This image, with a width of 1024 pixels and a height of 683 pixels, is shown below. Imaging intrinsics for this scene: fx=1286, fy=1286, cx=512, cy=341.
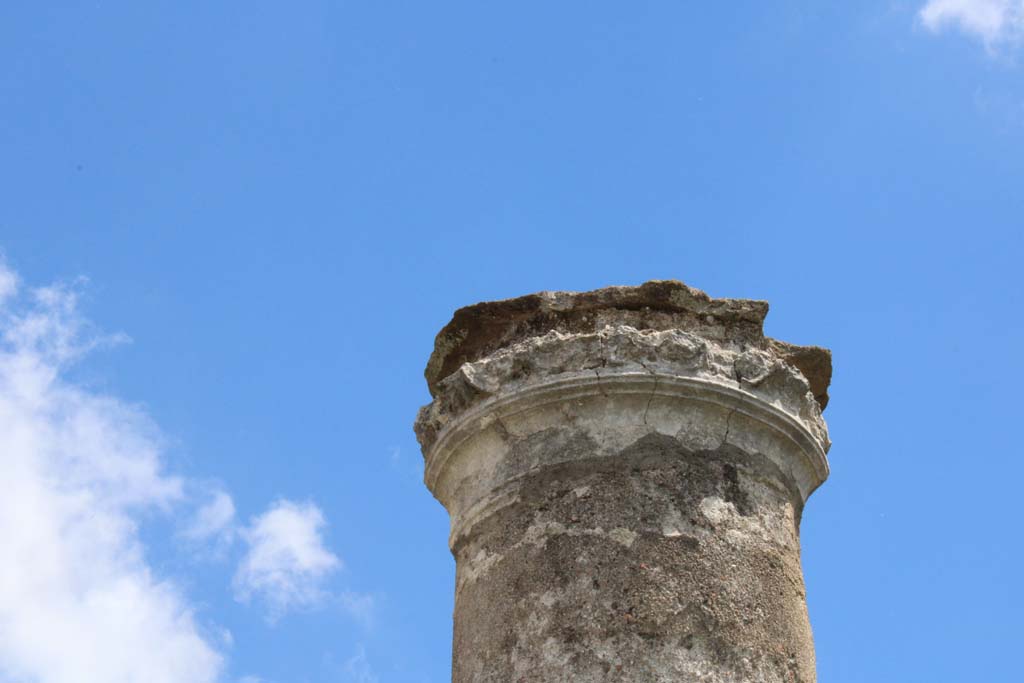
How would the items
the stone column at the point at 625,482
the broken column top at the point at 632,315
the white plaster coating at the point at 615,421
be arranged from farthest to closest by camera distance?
1. the broken column top at the point at 632,315
2. the white plaster coating at the point at 615,421
3. the stone column at the point at 625,482

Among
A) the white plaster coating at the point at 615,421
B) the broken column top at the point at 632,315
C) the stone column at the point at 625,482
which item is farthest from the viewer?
the broken column top at the point at 632,315

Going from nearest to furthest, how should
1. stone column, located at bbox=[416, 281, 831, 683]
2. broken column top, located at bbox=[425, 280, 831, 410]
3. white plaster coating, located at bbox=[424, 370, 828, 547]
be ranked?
stone column, located at bbox=[416, 281, 831, 683], white plaster coating, located at bbox=[424, 370, 828, 547], broken column top, located at bbox=[425, 280, 831, 410]

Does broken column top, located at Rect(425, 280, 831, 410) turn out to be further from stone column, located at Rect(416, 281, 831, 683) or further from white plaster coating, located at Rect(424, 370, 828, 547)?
white plaster coating, located at Rect(424, 370, 828, 547)

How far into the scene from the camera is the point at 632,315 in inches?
178

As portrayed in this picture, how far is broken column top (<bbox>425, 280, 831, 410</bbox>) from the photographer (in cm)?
453

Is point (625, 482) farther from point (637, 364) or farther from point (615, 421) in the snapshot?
point (637, 364)

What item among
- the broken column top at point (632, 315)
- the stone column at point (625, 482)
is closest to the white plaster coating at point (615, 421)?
the stone column at point (625, 482)

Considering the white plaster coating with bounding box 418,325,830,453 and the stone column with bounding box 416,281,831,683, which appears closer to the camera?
the stone column with bounding box 416,281,831,683

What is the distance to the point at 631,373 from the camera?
426 cm

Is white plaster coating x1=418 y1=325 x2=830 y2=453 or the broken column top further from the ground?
the broken column top

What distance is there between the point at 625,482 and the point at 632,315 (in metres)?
0.72

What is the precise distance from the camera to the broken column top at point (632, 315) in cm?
453

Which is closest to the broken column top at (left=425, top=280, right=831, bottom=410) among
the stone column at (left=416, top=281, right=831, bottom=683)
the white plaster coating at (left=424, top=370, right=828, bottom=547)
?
the stone column at (left=416, top=281, right=831, bottom=683)

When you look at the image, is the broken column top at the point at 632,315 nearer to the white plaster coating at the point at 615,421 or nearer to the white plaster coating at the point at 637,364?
the white plaster coating at the point at 637,364
